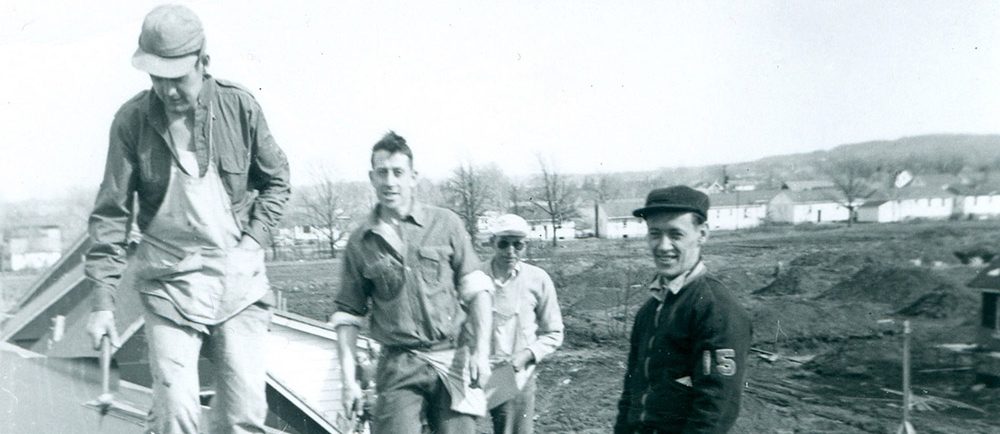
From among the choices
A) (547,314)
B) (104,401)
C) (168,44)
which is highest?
(168,44)

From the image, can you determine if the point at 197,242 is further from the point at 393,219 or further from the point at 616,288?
the point at 616,288

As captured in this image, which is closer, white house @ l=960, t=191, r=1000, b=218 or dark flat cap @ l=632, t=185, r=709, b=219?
dark flat cap @ l=632, t=185, r=709, b=219

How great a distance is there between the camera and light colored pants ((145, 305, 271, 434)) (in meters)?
2.51

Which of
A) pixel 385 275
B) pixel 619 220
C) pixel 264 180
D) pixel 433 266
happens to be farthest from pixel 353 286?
pixel 619 220

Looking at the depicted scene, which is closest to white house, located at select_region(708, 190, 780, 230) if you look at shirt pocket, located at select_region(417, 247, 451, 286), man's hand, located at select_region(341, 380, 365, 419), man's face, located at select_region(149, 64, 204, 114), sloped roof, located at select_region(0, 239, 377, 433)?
sloped roof, located at select_region(0, 239, 377, 433)

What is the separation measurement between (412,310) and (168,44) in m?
1.11

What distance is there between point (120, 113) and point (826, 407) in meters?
5.54

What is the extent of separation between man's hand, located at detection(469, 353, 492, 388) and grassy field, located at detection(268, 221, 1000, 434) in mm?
3194

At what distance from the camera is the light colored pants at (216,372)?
8.22ft

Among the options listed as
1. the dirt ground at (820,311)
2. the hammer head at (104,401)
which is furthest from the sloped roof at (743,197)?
the hammer head at (104,401)

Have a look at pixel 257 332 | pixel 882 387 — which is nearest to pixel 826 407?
pixel 882 387

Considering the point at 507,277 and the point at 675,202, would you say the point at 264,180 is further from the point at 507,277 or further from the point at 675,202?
the point at 675,202

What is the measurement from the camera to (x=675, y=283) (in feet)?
7.81

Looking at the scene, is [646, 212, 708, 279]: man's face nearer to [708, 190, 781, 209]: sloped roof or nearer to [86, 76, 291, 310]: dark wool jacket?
[86, 76, 291, 310]: dark wool jacket
